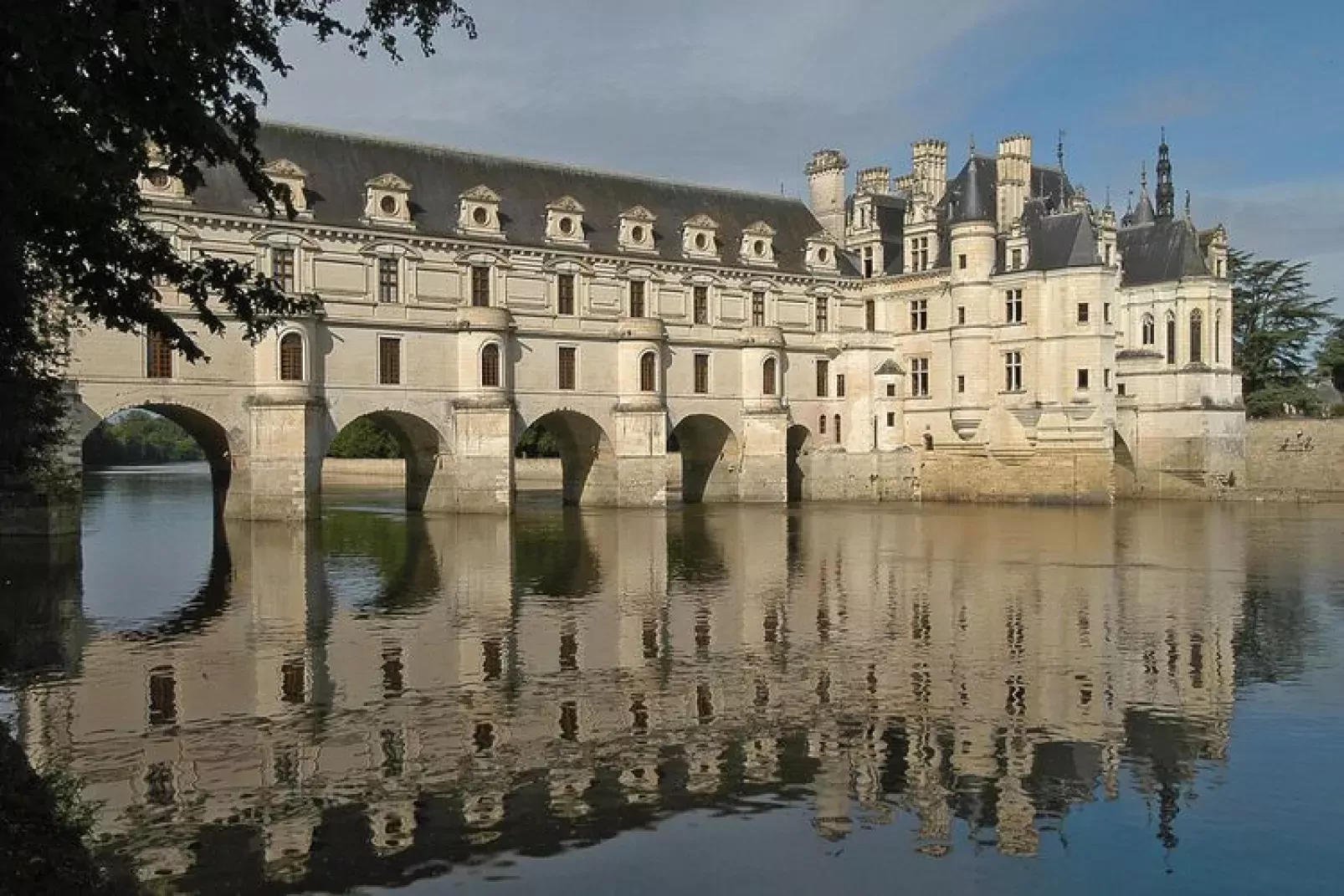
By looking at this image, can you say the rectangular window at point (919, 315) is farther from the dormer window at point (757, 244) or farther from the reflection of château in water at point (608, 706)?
the reflection of château in water at point (608, 706)

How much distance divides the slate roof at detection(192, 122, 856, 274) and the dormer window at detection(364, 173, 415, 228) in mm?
349

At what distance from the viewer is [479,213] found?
4131 centimetres

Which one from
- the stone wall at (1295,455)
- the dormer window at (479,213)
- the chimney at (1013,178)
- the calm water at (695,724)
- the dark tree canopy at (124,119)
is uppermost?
the chimney at (1013,178)

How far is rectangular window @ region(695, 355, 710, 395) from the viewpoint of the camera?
46469 mm

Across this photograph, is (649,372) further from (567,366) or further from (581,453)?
(581,453)

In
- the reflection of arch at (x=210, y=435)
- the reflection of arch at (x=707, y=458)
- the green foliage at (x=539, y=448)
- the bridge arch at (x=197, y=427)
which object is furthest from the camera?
the green foliage at (x=539, y=448)

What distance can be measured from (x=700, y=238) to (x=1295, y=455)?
84.6 feet

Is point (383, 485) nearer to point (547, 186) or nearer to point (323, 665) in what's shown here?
point (547, 186)

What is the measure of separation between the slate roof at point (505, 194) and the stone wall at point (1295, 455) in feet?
59.5

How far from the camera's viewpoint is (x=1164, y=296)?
53219mm

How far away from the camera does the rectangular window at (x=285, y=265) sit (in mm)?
37250

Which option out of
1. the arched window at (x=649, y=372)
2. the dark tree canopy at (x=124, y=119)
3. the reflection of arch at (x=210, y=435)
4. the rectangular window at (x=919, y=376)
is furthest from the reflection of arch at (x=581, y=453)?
the dark tree canopy at (x=124, y=119)

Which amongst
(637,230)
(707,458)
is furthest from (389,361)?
(707,458)

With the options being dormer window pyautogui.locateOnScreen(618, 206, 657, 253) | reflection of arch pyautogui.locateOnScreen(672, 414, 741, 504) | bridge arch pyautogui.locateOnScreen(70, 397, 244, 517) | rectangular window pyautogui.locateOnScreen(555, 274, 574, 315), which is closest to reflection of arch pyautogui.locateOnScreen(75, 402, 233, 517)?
bridge arch pyautogui.locateOnScreen(70, 397, 244, 517)
